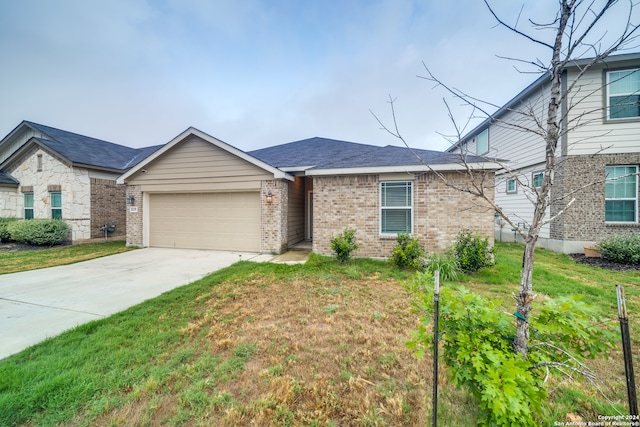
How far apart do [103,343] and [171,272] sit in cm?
356

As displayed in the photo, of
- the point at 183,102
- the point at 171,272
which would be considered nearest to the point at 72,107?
the point at 183,102

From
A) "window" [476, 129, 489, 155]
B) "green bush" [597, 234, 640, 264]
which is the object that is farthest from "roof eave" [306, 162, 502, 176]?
"window" [476, 129, 489, 155]

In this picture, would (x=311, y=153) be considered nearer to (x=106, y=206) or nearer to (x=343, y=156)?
(x=343, y=156)

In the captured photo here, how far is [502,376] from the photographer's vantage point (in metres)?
1.52

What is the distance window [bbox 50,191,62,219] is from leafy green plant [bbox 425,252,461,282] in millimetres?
15586

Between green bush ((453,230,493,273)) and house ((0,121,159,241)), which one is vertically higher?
house ((0,121,159,241))

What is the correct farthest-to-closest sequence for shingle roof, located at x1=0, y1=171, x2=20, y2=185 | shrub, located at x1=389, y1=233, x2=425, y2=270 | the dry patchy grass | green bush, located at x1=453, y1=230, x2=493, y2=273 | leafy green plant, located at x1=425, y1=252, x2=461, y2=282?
shingle roof, located at x1=0, y1=171, x2=20, y2=185 → shrub, located at x1=389, y1=233, x2=425, y2=270 → green bush, located at x1=453, y1=230, x2=493, y2=273 → leafy green plant, located at x1=425, y1=252, x2=461, y2=282 → the dry patchy grass

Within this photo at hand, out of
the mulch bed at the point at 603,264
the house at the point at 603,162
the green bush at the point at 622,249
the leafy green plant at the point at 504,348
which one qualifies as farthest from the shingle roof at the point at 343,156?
the green bush at the point at 622,249

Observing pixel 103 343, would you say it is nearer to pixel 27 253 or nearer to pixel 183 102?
pixel 27 253

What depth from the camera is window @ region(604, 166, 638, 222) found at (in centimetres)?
816

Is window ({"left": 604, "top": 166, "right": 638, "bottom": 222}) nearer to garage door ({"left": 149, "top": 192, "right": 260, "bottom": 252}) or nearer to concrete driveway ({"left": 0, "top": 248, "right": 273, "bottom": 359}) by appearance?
concrete driveway ({"left": 0, "top": 248, "right": 273, "bottom": 359})

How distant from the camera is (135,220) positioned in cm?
998

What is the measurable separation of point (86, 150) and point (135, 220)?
6341 millimetres

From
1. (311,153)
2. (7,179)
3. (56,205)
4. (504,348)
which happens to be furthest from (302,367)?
(7,179)
